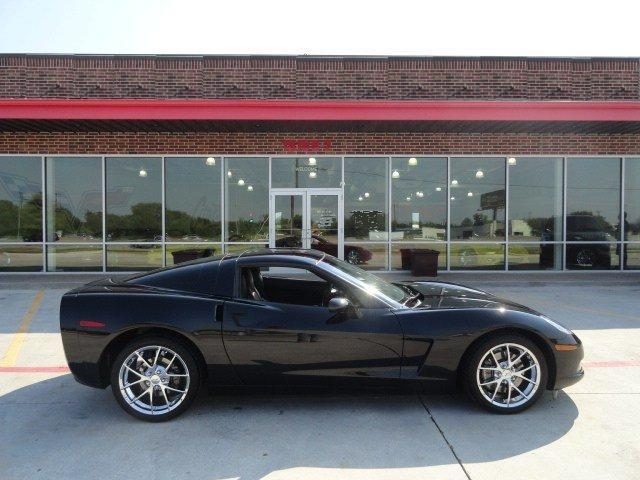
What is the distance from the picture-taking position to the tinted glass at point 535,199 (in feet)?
42.9

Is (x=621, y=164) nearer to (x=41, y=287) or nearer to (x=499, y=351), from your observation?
(x=499, y=351)

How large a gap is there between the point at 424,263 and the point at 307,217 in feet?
10.1

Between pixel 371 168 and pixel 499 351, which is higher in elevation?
pixel 371 168

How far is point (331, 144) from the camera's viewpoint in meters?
12.8

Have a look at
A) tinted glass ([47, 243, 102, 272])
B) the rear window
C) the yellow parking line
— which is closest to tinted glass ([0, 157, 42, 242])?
tinted glass ([47, 243, 102, 272])

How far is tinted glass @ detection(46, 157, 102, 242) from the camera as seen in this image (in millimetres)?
12758

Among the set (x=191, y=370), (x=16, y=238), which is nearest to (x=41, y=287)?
(x=16, y=238)

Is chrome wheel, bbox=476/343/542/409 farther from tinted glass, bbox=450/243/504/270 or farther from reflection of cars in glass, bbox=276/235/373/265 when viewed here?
tinted glass, bbox=450/243/504/270

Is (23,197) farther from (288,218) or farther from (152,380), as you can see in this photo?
(152,380)

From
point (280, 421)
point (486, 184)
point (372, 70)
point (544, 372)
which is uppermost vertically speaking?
point (372, 70)

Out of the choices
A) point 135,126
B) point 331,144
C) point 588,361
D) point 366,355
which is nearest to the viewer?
point 366,355

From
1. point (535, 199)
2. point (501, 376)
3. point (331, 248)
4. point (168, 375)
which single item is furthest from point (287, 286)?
point (535, 199)

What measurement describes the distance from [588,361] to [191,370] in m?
4.22

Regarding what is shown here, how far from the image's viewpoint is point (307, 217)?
1275 cm
